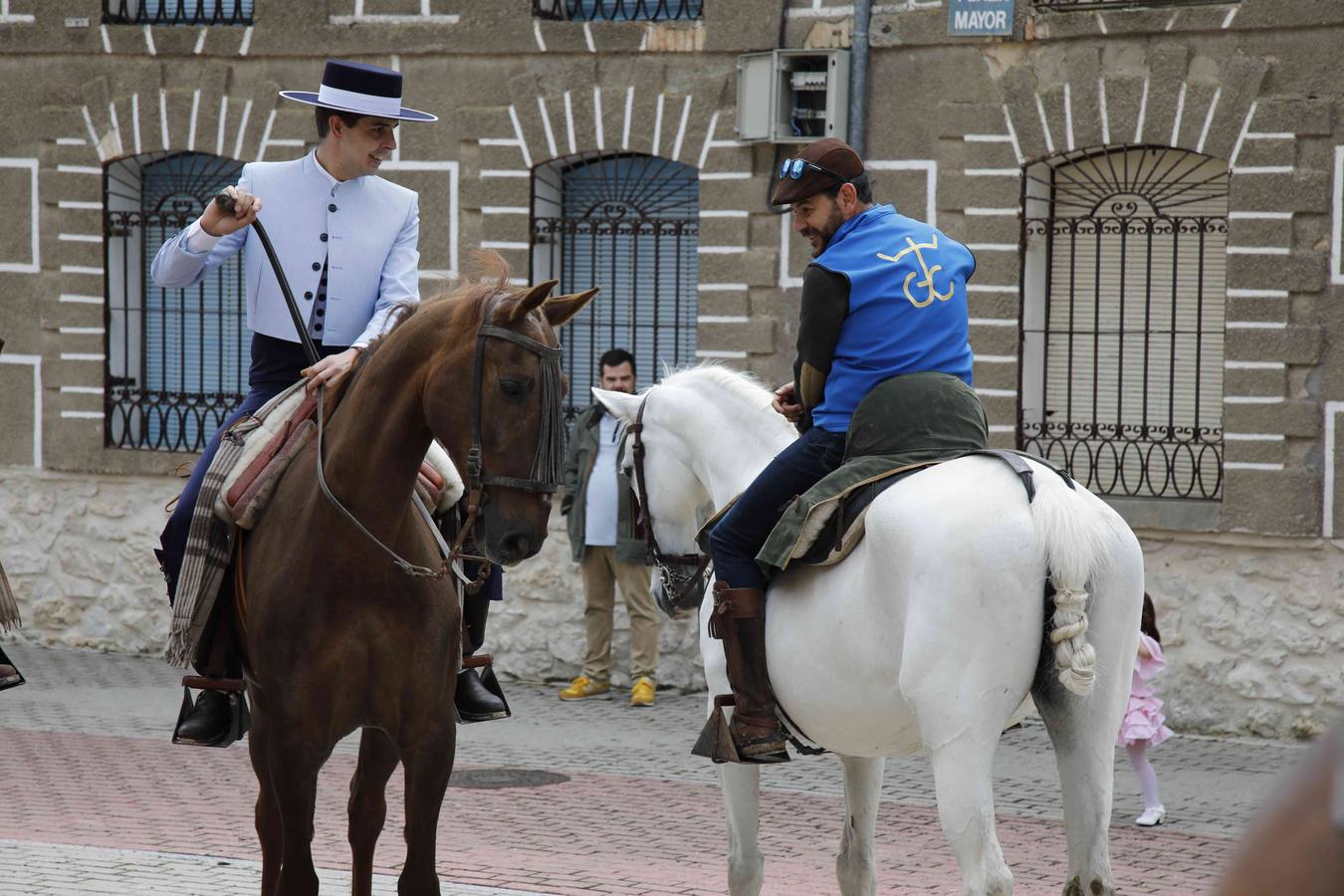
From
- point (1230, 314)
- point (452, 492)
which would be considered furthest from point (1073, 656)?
point (1230, 314)

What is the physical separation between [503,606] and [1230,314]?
17.6 feet

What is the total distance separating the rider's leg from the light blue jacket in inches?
47.4

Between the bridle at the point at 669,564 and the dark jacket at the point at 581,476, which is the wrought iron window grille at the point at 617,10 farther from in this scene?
the bridle at the point at 669,564

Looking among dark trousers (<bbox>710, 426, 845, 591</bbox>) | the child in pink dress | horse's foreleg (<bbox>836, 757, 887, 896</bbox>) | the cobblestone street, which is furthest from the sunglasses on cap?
the child in pink dress

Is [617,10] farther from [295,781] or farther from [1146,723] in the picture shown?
[295,781]

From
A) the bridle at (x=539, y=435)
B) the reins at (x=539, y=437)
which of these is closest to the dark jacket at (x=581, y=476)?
the reins at (x=539, y=437)

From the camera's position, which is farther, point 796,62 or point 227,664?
point 796,62

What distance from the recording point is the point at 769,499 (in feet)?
16.7

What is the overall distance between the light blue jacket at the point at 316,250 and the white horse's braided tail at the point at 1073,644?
7.10 ft

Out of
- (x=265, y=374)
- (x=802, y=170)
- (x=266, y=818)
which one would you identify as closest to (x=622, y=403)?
(x=265, y=374)

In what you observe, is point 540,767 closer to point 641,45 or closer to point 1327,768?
point 641,45

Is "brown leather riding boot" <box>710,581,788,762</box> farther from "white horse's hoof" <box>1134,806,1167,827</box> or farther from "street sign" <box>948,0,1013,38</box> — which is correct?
"street sign" <box>948,0,1013,38</box>

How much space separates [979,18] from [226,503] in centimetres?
750

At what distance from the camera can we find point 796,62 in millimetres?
11586
